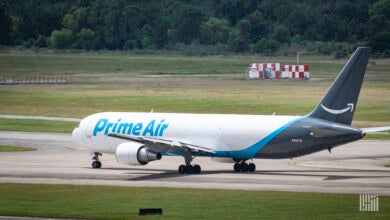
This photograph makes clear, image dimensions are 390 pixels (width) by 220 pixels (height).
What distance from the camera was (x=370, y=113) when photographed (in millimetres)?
96500

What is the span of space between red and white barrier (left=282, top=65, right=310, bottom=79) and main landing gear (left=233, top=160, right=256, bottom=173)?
262 feet

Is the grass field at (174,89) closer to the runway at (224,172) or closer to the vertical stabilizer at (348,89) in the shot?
the runway at (224,172)

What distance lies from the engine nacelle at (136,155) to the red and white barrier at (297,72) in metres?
82.6

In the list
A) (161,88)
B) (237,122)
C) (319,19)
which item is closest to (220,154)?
(237,122)

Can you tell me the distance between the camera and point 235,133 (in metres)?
55.7

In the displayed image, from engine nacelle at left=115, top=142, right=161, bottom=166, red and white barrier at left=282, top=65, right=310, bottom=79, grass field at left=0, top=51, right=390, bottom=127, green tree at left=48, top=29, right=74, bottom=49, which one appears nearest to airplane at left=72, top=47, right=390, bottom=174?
engine nacelle at left=115, top=142, right=161, bottom=166

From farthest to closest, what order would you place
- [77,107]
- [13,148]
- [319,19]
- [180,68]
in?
1. [319,19]
2. [180,68]
3. [77,107]
4. [13,148]

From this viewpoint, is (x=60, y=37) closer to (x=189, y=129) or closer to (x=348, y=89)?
(x=189, y=129)

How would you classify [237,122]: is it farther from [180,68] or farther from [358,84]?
[180,68]

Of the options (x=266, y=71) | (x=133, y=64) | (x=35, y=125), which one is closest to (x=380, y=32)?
(x=266, y=71)

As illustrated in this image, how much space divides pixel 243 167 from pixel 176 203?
1403 cm

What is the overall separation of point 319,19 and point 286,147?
13218cm

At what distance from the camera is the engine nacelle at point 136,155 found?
5512 cm

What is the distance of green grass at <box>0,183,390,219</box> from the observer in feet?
130
